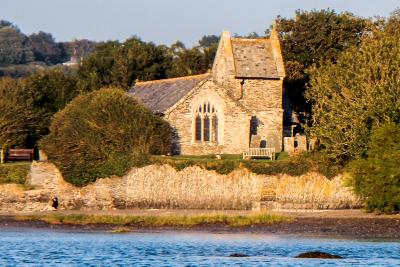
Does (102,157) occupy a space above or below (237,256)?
above

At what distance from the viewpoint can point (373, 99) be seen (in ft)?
196

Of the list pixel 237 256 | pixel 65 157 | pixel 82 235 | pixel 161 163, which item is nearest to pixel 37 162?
pixel 65 157

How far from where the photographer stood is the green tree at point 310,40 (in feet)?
284

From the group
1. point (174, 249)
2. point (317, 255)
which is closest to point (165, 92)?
point (174, 249)

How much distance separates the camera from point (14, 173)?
61938 mm

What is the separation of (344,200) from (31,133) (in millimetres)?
21916

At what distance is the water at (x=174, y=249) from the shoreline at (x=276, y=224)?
1.73 meters

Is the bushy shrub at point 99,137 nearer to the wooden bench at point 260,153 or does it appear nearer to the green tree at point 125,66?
the wooden bench at point 260,153

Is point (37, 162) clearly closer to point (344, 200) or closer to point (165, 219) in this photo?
point (165, 219)

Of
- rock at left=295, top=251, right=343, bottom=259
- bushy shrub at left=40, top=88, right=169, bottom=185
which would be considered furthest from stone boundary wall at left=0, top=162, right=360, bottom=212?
rock at left=295, top=251, right=343, bottom=259

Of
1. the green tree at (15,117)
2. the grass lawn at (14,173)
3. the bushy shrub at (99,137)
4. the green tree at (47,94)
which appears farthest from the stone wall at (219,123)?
the grass lawn at (14,173)

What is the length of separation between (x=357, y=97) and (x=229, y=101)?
1213 centimetres

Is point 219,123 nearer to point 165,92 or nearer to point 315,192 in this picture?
point 165,92

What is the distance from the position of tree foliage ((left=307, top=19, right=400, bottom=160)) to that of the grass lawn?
14902 mm
